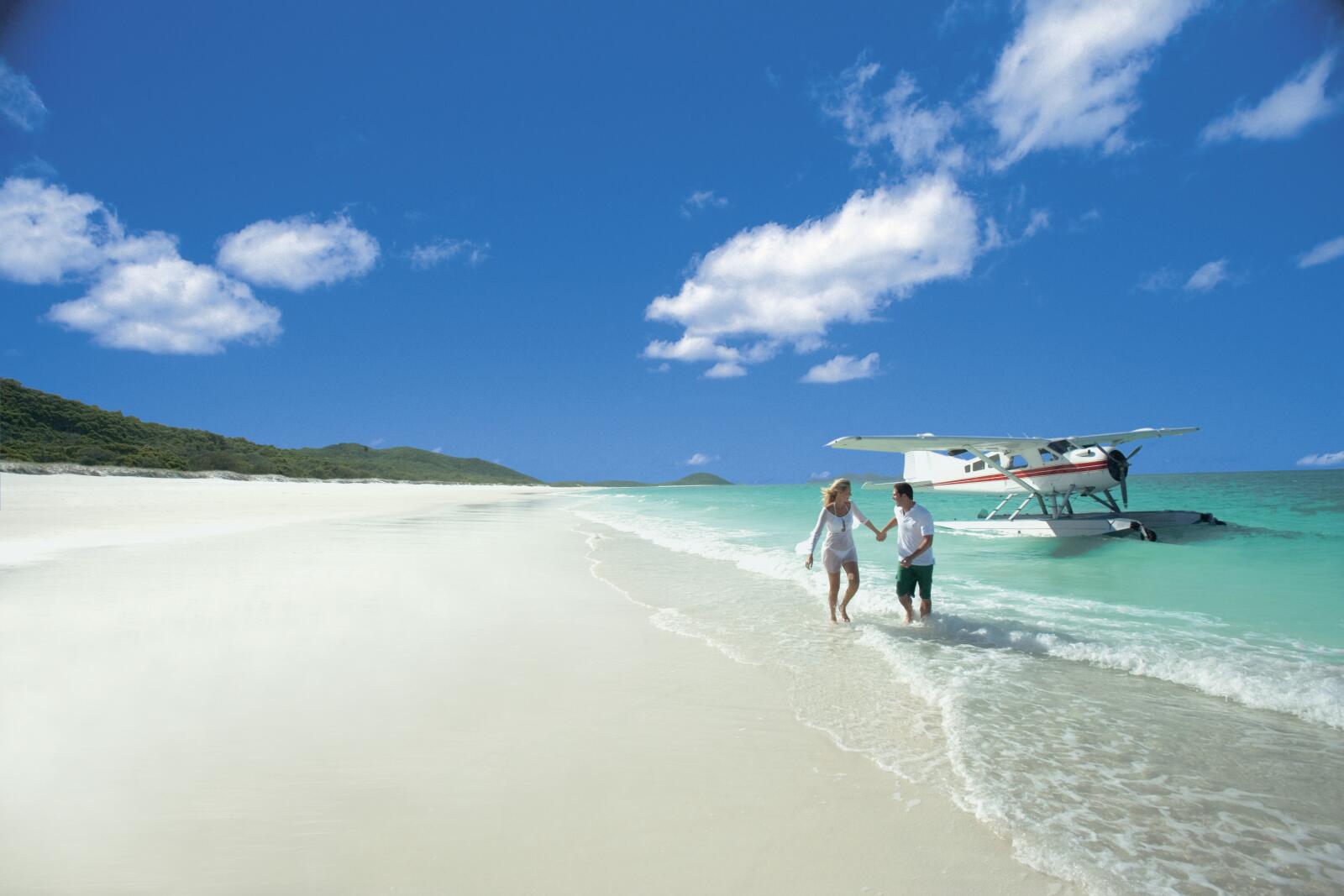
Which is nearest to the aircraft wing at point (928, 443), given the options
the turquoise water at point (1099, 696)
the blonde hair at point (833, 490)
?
the turquoise water at point (1099, 696)

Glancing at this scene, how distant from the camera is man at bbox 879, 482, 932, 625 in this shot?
281 inches

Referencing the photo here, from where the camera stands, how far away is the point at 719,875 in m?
2.50

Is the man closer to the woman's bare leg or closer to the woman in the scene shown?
the woman

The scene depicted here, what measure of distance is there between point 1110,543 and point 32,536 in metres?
23.7

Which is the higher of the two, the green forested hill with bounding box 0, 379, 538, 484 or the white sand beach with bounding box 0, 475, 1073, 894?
the green forested hill with bounding box 0, 379, 538, 484

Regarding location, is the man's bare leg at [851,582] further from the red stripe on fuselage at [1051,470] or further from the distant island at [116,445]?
the distant island at [116,445]

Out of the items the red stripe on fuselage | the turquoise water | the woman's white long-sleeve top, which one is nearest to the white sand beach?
the turquoise water

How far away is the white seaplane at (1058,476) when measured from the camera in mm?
16875

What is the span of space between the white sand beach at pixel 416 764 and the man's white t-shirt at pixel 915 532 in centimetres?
282

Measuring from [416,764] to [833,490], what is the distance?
529 centimetres

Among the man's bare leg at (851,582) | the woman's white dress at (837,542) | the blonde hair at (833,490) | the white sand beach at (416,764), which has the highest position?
the blonde hair at (833,490)

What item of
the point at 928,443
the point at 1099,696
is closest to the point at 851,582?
the point at 1099,696

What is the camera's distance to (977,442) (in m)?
18.9

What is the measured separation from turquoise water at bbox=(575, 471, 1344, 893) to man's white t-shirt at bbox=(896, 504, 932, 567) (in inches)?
32.4
